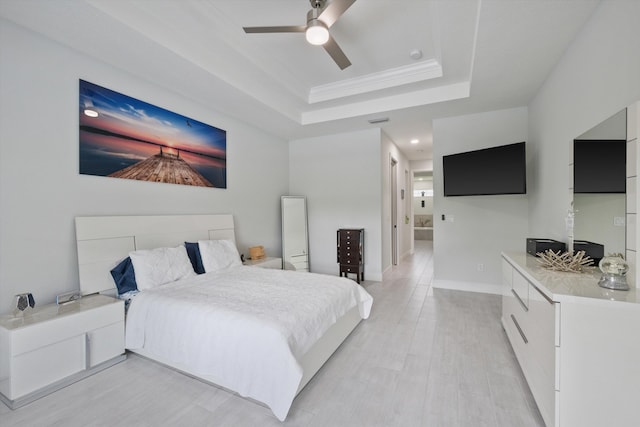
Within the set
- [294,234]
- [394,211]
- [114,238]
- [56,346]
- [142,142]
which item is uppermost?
[142,142]

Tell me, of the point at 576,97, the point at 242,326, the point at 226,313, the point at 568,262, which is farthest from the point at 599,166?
the point at 226,313

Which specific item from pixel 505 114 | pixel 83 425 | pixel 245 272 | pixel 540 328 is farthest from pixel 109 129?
pixel 505 114

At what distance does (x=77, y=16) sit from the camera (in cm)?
201

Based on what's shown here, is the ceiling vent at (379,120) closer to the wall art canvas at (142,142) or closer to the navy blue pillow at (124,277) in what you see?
the wall art canvas at (142,142)

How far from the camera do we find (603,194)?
5.94 feet

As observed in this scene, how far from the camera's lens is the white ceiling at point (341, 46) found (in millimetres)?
2076

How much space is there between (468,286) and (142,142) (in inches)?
190

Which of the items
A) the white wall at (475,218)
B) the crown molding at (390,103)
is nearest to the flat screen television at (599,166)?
the crown molding at (390,103)

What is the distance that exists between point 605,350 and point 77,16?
152 inches

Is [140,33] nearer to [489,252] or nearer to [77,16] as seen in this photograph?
[77,16]

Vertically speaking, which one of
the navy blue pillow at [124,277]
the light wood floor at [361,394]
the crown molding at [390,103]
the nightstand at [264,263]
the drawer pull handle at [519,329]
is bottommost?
the light wood floor at [361,394]

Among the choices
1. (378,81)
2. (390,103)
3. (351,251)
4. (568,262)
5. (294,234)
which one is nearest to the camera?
(568,262)

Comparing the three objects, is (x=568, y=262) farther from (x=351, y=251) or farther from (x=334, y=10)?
(x=351, y=251)

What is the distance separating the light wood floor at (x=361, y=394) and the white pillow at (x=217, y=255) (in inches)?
44.0
